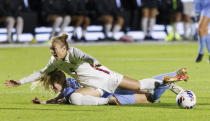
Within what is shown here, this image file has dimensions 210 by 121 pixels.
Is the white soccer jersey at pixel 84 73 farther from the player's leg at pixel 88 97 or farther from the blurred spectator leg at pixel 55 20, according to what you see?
the blurred spectator leg at pixel 55 20

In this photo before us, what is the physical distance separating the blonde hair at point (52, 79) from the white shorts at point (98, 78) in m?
0.32

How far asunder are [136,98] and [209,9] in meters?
7.50

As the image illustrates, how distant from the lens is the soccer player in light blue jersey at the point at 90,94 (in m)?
8.74

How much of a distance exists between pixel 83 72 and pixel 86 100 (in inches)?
14.4

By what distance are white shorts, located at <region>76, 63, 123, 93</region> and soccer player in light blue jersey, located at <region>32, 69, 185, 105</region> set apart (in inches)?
3.1

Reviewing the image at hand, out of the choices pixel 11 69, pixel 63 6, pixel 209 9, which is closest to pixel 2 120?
pixel 11 69

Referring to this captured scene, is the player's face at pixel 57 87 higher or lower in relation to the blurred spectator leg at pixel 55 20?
higher

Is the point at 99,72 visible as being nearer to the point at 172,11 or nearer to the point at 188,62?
the point at 188,62

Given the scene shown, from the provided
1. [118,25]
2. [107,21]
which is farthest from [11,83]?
[118,25]

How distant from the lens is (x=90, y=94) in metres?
8.72

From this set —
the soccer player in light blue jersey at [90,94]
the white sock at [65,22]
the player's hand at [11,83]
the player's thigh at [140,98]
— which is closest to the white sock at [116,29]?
the white sock at [65,22]

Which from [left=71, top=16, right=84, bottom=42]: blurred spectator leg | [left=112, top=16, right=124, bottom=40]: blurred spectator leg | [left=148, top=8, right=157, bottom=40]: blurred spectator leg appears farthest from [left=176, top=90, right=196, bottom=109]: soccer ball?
[left=148, top=8, right=157, bottom=40]: blurred spectator leg

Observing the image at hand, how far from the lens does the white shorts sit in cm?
877

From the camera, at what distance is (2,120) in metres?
7.45
